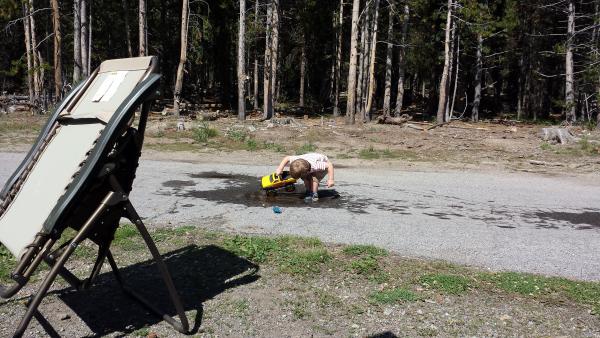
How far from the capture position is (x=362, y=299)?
167 inches

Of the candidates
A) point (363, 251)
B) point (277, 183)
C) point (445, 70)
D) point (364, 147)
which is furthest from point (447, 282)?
point (445, 70)

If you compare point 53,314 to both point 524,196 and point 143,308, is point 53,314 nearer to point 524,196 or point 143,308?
point 143,308

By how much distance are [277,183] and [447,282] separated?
14.1ft

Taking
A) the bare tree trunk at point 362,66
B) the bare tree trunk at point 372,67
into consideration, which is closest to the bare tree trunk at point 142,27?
the bare tree trunk at point 362,66

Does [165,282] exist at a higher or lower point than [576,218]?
higher

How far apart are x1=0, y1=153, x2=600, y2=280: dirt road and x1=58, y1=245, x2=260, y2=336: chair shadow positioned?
1202 mm

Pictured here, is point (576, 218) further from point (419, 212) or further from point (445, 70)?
point (445, 70)

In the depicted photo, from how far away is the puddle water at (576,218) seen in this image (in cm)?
729

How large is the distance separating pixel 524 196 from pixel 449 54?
17719 mm

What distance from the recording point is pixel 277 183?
27.4 feet

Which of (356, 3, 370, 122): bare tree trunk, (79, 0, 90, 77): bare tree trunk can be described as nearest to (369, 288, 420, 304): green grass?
(79, 0, 90, 77): bare tree trunk

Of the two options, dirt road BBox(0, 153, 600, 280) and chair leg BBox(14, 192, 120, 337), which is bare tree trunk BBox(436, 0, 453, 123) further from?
chair leg BBox(14, 192, 120, 337)

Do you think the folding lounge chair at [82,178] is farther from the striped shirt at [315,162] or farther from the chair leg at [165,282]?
the striped shirt at [315,162]

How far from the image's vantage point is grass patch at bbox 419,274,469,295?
A: 14.4 ft
